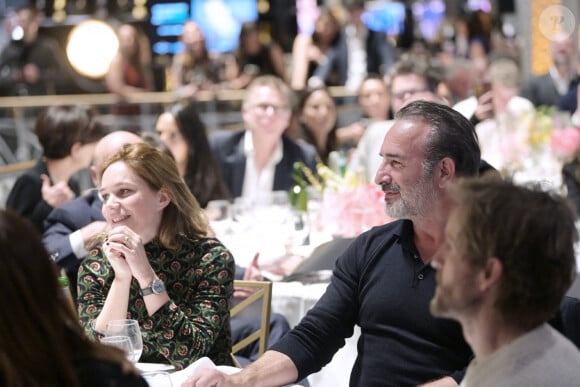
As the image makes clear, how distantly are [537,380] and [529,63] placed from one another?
49.7 ft

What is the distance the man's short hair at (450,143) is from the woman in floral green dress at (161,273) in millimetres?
812

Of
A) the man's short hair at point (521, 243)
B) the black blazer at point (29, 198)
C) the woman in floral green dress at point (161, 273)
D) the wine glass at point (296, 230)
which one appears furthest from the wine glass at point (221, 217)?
the man's short hair at point (521, 243)

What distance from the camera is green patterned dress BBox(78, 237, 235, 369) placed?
3.30 m

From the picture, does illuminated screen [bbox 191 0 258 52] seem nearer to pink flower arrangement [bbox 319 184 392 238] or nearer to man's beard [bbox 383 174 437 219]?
pink flower arrangement [bbox 319 184 392 238]

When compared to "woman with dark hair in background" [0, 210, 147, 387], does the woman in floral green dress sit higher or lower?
lower

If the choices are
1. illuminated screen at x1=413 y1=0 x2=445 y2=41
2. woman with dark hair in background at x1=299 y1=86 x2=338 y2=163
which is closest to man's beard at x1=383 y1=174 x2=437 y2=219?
woman with dark hair in background at x1=299 y1=86 x2=338 y2=163

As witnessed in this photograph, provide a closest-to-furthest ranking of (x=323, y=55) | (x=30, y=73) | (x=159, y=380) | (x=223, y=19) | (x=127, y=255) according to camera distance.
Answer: (x=159, y=380)
(x=127, y=255)
(x=30, y=73)
(x=323, y=55)
(x=223, y=19)

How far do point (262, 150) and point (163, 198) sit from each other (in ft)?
10.6

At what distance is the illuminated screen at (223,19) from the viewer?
66.7 feet

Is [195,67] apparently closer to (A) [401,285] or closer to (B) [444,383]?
(A) [401,285]

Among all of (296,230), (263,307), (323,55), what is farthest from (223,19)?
(263,307)

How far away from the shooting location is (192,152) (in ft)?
19.8

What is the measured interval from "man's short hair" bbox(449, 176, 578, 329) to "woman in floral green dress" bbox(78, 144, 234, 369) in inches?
56.3

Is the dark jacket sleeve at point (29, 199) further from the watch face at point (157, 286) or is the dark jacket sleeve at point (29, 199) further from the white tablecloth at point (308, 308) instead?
the watch face at point (157, 286)
